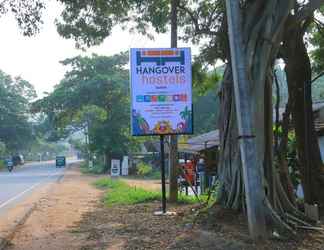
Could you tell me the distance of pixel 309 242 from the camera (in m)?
8.58

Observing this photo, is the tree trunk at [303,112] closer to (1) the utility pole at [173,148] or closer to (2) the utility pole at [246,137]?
(2) the utility pole at [246,137]

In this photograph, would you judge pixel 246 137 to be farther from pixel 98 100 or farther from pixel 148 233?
pixel 98 100

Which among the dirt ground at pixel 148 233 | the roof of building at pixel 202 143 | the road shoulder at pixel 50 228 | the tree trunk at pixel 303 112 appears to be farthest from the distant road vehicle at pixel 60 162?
the tree trunk at pixel 303 112

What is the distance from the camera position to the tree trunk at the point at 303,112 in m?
11.8

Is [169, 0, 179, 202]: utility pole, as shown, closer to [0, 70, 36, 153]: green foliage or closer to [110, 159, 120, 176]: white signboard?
[110, 159, 120, 176]: white signboard

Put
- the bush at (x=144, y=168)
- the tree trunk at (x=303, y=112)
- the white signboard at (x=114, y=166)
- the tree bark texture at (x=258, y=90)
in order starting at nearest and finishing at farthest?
the tree bark texture at (x=258, y=90) < the tree trunk at (x=303, y=112) < the white signboard at (x=114, y=166) < the bush at (x=144, y=168)

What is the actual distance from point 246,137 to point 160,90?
432 cm

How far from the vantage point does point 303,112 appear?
1200 centimetres

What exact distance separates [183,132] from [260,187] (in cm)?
452

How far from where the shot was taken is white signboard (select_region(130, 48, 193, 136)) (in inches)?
482

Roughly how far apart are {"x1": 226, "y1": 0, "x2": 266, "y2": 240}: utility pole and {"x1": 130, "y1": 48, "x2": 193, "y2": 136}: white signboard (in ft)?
12.4

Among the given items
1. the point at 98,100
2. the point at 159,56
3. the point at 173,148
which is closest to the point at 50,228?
the point at 159,56

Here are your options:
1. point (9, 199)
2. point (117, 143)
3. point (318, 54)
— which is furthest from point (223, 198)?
point (117, 143)

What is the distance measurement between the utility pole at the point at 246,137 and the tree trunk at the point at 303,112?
3447mm
